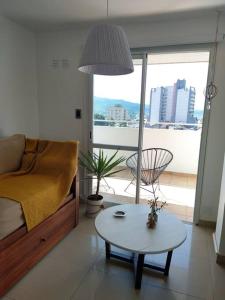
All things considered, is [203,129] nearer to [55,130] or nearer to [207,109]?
[207,109]

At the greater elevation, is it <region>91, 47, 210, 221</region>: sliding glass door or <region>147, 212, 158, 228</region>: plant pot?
<region>91, 47, 210, 221</region>: sliding glass door

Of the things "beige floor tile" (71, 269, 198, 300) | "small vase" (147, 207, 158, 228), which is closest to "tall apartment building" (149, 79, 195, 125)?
"small vase" (147, 207, 158, 228)

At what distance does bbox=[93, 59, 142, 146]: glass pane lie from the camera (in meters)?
2.88

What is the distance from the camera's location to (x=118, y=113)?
2990 millimetres

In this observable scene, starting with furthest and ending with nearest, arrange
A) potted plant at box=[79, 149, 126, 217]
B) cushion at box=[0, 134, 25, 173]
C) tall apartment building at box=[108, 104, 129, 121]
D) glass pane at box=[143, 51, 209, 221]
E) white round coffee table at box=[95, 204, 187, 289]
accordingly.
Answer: glass pane at box=[143, 51, 209, 221] < tall apartment building at box=[108, 104, 129, 121] < potted plant at box=[79, 149, 126, 217] < cushion at box=[0, 134, 25, 173] < white round coffee table at box=[95, 204, 187, 289]

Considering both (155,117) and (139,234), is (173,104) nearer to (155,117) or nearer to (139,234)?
(155,117)

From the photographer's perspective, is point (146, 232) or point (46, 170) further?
point (46, 170)

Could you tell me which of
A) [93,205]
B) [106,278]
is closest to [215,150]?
[93,205]

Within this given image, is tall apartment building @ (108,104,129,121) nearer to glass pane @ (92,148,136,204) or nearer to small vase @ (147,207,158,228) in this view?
glass pane @ (92,148,136,204)

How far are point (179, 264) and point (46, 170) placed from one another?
158cm

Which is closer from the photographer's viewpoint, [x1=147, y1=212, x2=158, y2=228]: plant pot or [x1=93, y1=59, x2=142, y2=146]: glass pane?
[x1=147, y1=212, x2=158, y2=228]: plant pot

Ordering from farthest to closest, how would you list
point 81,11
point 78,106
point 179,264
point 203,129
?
point 78,106 → point 203,129 → point 81,11 → point 179,264

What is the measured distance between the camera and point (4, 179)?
2219 millimetres

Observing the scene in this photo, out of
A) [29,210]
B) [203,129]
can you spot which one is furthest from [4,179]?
[203,129]
